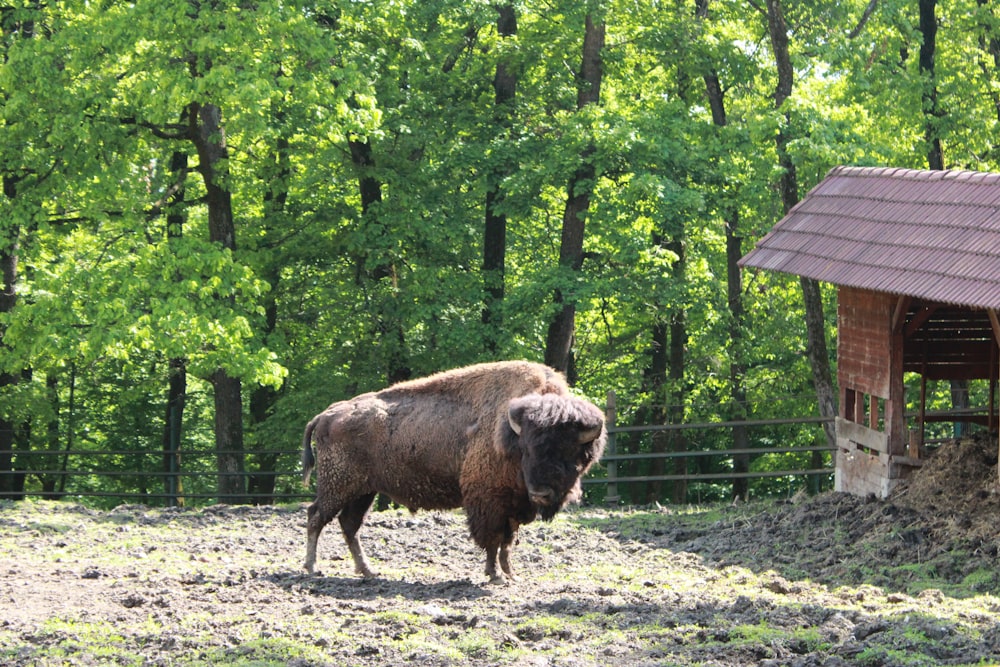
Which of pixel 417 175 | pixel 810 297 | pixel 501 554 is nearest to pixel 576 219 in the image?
pixel 417 175

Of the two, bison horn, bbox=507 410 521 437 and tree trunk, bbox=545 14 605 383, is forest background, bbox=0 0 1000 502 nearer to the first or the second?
tree trunk, bbox=545 14 605 383

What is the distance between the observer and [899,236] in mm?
12383

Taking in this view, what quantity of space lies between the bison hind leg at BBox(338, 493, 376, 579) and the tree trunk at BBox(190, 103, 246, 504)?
7286mm

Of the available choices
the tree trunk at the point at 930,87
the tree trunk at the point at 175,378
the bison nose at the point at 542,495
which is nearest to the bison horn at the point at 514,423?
the bison nose at the point at 542,495

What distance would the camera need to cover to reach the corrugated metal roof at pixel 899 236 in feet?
36.1

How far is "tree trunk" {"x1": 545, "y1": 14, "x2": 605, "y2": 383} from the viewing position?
64.2ft

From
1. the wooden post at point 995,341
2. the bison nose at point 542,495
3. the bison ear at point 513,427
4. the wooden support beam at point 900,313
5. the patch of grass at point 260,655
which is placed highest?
the wooden support beam at point 900,313

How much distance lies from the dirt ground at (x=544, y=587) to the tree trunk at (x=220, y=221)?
14.4ft

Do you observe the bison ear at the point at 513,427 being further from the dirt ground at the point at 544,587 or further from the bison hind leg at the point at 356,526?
the bison hind leg at the point at 356,526

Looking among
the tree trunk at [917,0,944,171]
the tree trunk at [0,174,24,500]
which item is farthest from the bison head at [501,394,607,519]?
the tree trunk at [917,0,944,171]

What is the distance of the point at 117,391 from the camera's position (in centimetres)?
2633

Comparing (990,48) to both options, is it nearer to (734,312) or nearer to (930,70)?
(930,70)

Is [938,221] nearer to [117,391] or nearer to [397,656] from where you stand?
[397,656]

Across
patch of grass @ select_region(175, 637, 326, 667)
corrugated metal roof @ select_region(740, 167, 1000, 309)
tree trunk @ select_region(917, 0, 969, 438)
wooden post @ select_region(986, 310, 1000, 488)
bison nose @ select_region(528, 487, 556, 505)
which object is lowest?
patch of grass @ select_region(175, 637, 326, 667)
